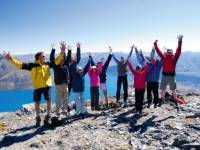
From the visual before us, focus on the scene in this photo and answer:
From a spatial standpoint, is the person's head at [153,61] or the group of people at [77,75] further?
the person's head at [153,61]

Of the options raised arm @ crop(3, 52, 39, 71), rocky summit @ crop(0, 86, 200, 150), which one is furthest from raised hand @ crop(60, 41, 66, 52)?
rocky summit @ crop(0, 86, 200, 150)

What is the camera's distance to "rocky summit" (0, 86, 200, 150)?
12133 millimetres

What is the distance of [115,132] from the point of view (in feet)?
44.6

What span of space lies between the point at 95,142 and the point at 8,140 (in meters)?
4.15

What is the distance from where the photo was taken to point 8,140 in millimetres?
13656

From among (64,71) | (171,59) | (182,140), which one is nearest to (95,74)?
(64,71)

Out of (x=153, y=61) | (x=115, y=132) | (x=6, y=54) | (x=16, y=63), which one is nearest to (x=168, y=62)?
(x=153, y=61)

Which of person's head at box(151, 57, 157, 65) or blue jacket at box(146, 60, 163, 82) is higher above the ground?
person's head at box(151, 57, 157, 65)

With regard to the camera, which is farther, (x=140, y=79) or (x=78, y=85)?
(x=78, y=85)

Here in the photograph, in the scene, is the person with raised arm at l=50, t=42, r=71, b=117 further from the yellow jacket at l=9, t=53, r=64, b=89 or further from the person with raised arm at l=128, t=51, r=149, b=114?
the person with raised arm at l=128, t=51, r=149, b=114

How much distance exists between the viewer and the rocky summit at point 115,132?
1213 cm

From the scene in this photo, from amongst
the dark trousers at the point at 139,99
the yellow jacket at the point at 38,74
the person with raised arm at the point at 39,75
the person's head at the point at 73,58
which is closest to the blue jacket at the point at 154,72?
the dark trousers at the point at 139,99

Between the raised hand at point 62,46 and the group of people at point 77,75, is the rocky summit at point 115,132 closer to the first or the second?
the group of people at point 77,75

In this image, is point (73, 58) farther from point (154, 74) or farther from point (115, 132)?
point (115, 132)
